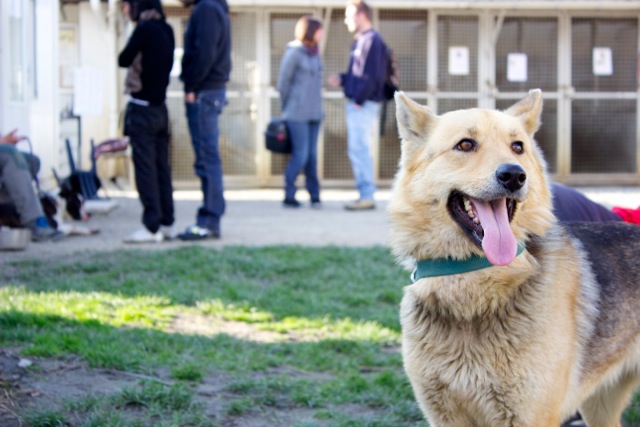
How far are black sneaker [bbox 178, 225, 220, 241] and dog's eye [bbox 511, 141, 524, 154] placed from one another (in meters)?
6.47

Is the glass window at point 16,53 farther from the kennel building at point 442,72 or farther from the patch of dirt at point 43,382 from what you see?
the patch of dirt at point 43,382

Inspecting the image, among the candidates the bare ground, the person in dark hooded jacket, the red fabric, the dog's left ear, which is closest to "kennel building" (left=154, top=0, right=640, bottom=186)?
the person in dark hooded jacket

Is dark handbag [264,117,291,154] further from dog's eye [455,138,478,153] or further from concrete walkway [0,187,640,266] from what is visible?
dog's eye [455,138,478,153]

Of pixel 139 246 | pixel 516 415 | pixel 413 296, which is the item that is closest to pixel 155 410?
pixel 413 296

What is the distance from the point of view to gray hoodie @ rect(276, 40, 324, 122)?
1285 centimetres

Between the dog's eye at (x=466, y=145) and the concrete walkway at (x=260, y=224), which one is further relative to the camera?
the concrete walkway at (x=260, y=224)

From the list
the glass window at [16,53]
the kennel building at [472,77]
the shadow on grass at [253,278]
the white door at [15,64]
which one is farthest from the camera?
the kennel building at [472,77]

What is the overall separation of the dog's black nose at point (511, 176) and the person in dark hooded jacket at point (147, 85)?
6238mm

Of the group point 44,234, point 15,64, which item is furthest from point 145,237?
point 15,64

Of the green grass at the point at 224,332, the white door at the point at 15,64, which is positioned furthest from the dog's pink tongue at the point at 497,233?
the white door at the point at 15,64

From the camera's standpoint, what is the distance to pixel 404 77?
17.3 m

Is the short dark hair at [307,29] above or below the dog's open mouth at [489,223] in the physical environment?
above

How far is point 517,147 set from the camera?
3.77 m

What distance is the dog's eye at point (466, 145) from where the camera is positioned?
3719 millimetres
